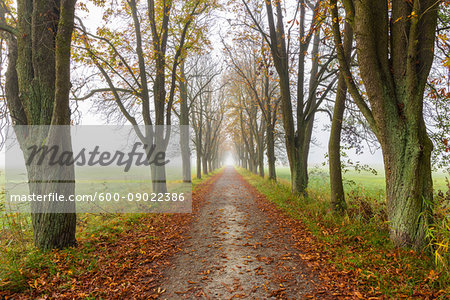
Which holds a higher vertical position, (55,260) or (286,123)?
(286,123)

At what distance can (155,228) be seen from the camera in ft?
20.7

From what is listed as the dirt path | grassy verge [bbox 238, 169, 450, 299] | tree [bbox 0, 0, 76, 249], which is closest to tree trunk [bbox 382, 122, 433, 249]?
grassy verge [bbox 238, 169, 450, 299]

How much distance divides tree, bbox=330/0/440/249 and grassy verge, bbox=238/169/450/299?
467 millimetres

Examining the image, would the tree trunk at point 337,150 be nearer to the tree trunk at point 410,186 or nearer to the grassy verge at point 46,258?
the tree trunk at point 410,186

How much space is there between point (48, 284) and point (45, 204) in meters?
1.75

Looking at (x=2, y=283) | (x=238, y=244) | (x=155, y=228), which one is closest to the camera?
(x=2, y=283)

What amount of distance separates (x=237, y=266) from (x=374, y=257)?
241 centimetres

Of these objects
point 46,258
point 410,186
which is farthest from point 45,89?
point 410,186

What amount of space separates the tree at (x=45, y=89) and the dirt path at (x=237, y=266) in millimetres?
2621

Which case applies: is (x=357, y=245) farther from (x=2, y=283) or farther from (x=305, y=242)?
(x=2, y=283)

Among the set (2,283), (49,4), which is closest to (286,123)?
(49,4)

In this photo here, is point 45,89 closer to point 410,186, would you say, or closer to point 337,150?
point 410,186

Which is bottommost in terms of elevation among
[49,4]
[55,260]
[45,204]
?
[55,260]

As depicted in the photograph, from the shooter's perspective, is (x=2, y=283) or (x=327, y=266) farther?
(x=327, y=266)
